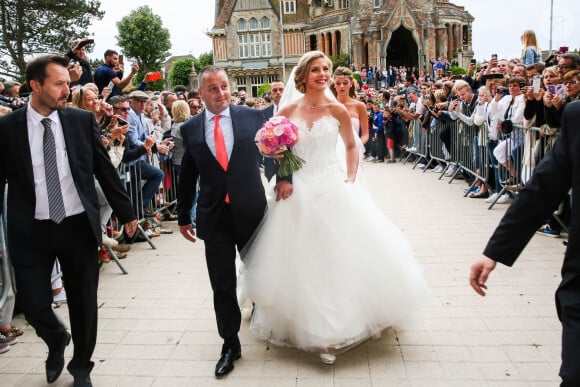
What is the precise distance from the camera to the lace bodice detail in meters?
4.73

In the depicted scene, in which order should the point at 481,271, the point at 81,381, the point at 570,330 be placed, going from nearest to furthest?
the point at 570,330
the point at 481,271
the point at 81,381

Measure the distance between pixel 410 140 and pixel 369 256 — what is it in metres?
15.1

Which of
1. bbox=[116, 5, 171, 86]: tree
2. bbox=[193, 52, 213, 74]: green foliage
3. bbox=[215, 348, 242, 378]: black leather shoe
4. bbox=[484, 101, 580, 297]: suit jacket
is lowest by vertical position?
bbox=[215, 348, 242, 378]: black leather shoe

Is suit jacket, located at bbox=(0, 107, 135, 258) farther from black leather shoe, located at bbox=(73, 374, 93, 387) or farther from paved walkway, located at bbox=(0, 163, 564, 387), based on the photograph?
paved walkway, located at bbox=(0, 163, 564, 387)

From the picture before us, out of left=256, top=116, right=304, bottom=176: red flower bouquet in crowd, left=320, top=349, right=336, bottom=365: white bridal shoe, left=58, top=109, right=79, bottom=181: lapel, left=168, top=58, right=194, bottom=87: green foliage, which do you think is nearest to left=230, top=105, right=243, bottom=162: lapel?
left=256, top=116, right=304, bottom=176: red flower bouquet in crowd

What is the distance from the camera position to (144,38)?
77.3 m

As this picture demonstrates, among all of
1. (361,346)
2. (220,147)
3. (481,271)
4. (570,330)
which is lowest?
→ (361,346)

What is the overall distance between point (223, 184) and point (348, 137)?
1.30 m

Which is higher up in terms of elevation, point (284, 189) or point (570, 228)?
point (570, 228)

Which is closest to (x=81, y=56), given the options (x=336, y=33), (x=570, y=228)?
(x=570, y=228)

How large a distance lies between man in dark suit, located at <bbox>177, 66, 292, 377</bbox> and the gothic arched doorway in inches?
2427

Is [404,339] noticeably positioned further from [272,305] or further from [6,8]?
[6,8]

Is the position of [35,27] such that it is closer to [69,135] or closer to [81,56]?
[81,56]

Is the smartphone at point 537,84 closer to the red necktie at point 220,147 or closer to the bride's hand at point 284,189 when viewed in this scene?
the bride's hand at point 284,189
